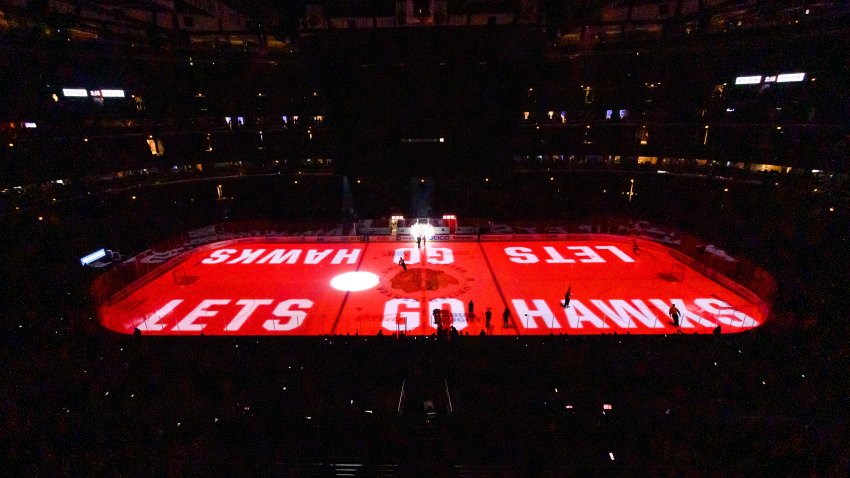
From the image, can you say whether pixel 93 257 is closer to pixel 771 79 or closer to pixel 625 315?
pixel 625 315

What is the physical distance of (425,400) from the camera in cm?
1235

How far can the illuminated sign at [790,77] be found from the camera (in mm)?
27509

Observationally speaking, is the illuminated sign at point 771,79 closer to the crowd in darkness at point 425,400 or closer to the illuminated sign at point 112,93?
the crowd in darkness at point 425,400

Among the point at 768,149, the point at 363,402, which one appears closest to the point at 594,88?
the point at 768,149

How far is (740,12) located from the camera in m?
29.6

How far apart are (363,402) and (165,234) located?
27753 millimetres

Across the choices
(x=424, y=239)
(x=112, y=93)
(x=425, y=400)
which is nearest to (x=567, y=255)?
(x=424, y=239)

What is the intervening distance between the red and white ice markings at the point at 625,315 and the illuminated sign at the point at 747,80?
18880 mm

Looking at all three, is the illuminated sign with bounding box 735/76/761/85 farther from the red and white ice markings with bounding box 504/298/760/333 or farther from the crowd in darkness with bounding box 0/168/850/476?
the red and white ice markings with bounding box 504/298/760/333

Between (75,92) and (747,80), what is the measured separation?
49.5 metres

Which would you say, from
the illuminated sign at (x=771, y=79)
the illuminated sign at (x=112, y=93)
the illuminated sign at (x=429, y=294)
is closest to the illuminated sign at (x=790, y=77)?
the illuminated sign at (x=771, y=79)

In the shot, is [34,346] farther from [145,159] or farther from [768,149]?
[768,149]

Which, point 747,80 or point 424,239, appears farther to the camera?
point 424,239

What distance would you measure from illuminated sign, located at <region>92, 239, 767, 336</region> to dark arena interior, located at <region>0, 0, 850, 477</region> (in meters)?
0.22
